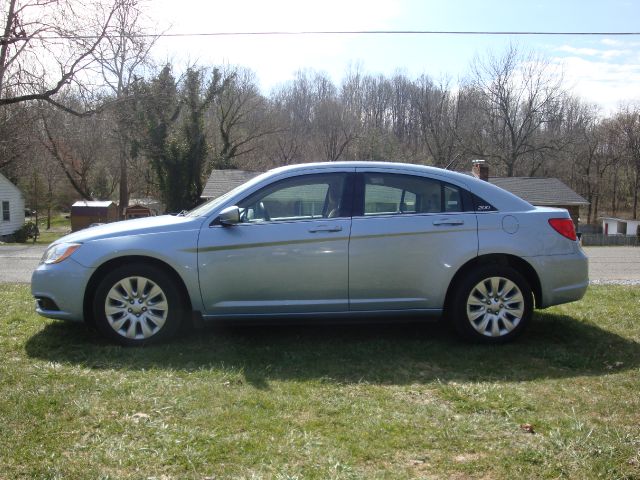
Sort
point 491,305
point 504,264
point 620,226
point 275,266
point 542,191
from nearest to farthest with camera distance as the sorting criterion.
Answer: point 275,266
point 491,305
point 504,264
point 542,191
point 620,226

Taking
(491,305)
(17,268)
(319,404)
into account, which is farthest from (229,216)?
(17,268)

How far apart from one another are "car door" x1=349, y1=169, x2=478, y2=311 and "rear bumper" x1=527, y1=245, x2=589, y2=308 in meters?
0.70

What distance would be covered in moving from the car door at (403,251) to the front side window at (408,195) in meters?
0.01

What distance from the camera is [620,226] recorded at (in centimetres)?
4438

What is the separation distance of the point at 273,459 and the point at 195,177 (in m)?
38.4

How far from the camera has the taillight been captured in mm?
5355

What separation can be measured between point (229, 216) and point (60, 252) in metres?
1.58

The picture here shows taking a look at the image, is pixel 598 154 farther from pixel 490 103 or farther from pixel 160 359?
pixel 160 359

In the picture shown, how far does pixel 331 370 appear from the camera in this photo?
4488 millimetres

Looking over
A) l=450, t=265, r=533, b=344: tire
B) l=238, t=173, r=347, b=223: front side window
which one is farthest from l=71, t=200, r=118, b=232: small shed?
l=450, t=265, r=533, b=344: tire

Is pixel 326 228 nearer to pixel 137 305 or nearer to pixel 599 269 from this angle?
pixel 137 305

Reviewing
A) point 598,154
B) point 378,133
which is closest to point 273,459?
point 378,133

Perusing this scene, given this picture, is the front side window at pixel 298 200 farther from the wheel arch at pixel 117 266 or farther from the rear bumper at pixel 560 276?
the rear bumper at pixel 560 276

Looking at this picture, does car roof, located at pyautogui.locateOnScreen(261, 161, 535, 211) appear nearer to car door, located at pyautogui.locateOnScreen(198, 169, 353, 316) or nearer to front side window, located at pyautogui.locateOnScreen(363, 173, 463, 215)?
front side window, located at pyautogui.locateOnScreen(363, 173, 463, 215)
